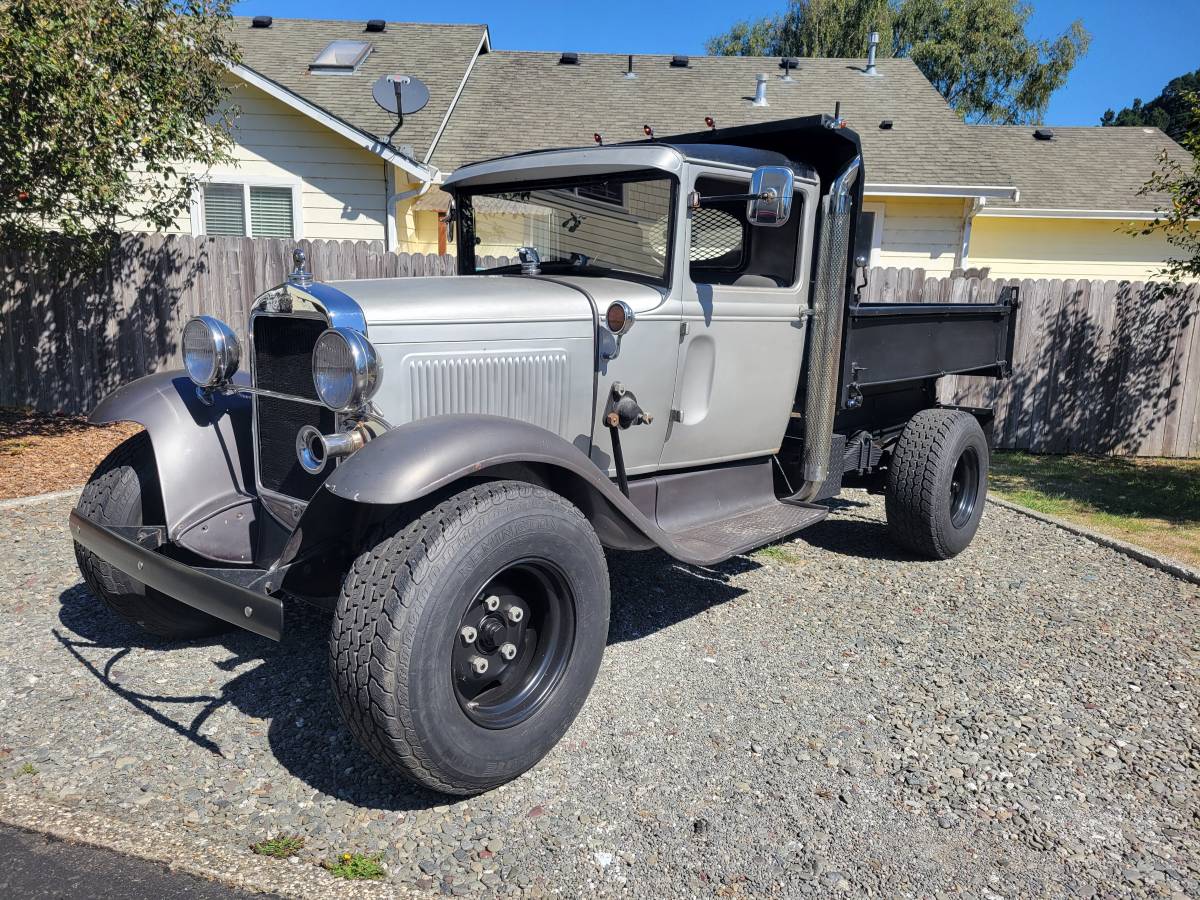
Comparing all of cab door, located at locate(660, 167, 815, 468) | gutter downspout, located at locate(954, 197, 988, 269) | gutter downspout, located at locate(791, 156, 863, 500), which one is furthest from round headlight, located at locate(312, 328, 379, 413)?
gutter downspout, located at locate(954, 197, 988, 269)

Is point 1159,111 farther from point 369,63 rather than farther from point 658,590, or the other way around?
point 658,590

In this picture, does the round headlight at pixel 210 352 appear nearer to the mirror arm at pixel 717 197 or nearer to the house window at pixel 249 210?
the mirror arm at pixel 717 197

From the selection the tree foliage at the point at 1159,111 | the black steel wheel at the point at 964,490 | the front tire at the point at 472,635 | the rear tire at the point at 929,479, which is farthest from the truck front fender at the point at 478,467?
the tree foliage at the point at 1159,111

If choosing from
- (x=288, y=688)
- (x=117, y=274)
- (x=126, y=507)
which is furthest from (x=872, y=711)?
(x=117, y=274)

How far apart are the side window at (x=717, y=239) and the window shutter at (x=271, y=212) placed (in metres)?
8.62

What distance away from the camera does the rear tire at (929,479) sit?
493 cm

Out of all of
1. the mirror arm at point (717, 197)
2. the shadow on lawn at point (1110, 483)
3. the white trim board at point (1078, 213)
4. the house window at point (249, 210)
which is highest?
the white trim board at point (1078, 213)

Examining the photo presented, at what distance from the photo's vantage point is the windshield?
368cm

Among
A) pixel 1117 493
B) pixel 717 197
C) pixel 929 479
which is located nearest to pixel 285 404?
pixel 717 197

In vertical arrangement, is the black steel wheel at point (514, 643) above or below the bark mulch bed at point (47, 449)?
above

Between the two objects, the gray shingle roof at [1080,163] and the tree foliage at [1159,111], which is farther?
the tree foliage at [1159,111]

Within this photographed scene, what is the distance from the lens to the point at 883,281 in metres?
9.09

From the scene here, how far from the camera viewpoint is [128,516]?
3469mm

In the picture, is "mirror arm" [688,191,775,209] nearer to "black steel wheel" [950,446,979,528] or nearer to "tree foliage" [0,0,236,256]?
"black steel wheel" [950,446,979,528]
